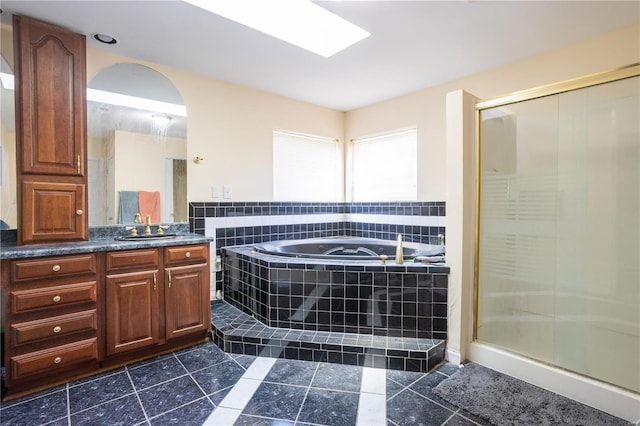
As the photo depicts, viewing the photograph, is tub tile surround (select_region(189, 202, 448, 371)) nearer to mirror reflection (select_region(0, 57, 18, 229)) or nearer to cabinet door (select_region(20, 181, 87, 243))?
cabinet door (select_region(20, 181, 87, 243))

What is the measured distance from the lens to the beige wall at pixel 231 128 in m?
2.98

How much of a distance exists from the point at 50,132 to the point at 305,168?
2.41 metres

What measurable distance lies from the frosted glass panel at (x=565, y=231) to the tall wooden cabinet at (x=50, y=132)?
9.29ft

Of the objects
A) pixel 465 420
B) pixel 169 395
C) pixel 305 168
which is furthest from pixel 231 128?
pixel 465 420

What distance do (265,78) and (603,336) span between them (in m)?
3.18

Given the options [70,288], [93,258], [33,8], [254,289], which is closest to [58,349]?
[70,288]

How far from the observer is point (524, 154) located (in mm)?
2137

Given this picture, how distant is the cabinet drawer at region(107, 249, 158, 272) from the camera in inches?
83.0

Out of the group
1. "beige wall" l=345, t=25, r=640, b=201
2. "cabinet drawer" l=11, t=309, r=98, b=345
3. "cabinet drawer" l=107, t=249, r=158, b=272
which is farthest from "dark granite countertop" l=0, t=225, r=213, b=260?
"beige wall" l=345, t=25, r=640, b=201

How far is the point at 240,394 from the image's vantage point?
→ 5.97ft

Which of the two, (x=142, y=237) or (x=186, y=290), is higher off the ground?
(x=142, y=237)

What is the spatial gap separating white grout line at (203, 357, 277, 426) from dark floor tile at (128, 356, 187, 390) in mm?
422

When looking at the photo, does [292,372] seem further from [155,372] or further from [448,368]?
[448,368]

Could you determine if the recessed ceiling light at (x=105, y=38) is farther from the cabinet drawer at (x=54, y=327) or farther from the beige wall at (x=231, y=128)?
the cabinet drawer at (x=54, y=327)
